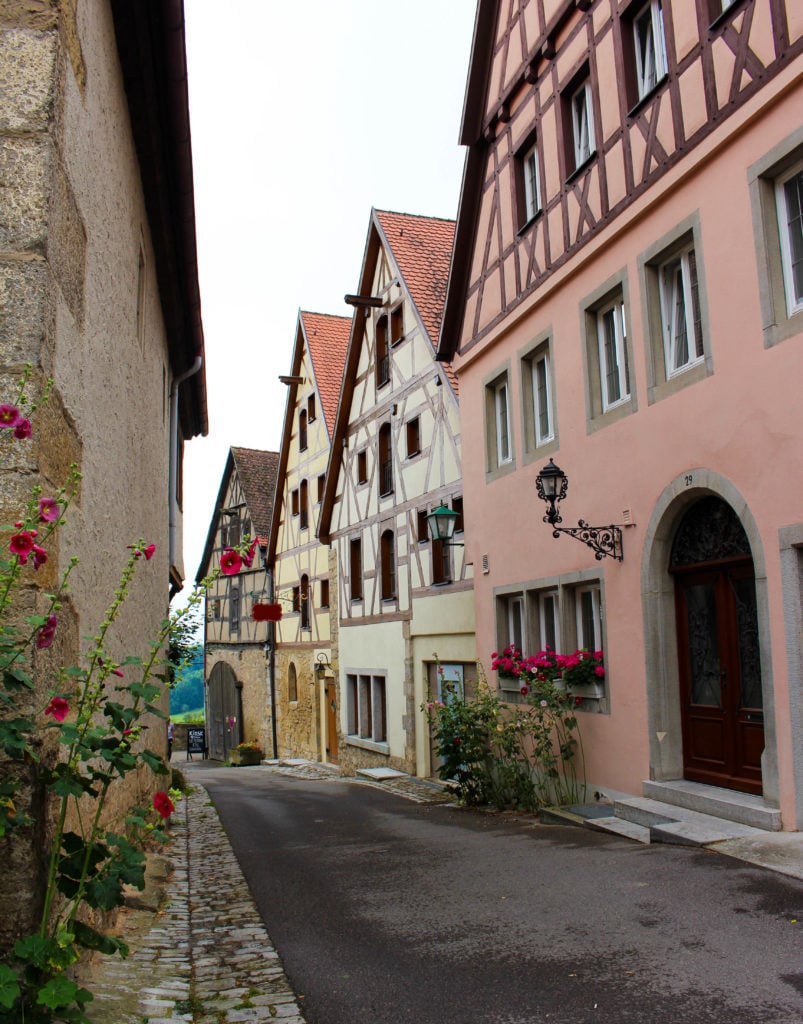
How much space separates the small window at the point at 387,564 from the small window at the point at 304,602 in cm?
672

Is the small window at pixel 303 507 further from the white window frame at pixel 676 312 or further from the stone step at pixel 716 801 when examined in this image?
the stone step at pixel 716 801

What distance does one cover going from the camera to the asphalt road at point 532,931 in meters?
3.87

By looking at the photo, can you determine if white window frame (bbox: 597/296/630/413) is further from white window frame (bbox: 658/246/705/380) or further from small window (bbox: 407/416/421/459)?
small window (bbox: 407/416/421/459)

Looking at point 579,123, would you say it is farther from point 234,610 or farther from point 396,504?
point 234,610

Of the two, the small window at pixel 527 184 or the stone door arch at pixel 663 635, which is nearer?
the stone door arch at pixel 663 635

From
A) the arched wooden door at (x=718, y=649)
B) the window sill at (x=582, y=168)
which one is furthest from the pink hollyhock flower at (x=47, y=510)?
the window sill at (x=582, y=168)

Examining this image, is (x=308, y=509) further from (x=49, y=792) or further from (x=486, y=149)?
(x=49, y=792)

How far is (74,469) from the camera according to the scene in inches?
124

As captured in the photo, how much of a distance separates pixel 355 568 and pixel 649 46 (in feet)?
41.8

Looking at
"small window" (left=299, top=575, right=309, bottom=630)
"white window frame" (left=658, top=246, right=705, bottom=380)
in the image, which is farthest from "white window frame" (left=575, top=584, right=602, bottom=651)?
"small window" (left=299, top=575, right=309, bottom=630)

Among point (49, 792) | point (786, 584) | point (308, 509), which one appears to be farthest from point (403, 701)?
point (49, 792)

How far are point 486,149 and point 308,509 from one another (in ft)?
43.8

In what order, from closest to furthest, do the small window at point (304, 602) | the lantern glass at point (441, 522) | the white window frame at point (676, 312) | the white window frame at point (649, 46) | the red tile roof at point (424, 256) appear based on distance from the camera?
the white window frame at point (676, 312) → the white window frame at point (649, 46) → the lantern glass at point (441, 522) → the red tile roof at point (424, 256) → the small window at point (304, 602)

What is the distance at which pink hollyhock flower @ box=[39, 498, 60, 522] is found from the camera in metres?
2.80
